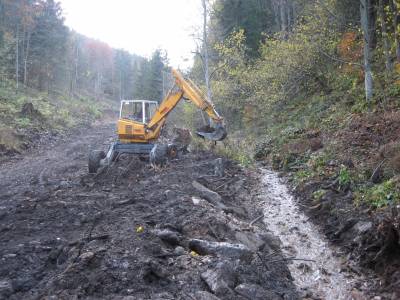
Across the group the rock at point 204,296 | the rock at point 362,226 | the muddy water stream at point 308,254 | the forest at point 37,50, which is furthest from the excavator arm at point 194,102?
the forest at point 37,50

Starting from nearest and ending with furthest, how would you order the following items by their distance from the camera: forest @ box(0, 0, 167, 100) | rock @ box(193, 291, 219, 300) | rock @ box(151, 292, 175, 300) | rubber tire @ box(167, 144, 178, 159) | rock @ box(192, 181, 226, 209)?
1. rock @ box(151, 292, 175, 300)
2. rock @ box(193, 291, 219, 300)
3. rock @ box(192, 181, 226, 209)
4. rubber tire @ box(167, 144, 178, 159)
5. forest @ box(0, 0, 167, 100)

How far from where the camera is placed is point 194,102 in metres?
13.0

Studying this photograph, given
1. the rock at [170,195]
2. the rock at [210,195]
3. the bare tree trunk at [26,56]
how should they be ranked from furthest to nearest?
the bare tree trunk at [26,56]
the rock at [210,195]
the rock at [170,195]

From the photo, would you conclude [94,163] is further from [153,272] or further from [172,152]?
[153,272]

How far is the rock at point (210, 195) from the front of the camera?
1012cm

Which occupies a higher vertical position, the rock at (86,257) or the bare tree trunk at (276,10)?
the bare tree trunk at (276,10)

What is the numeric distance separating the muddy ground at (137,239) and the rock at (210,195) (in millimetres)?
35

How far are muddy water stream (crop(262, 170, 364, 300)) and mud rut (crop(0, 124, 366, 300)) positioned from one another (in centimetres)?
8

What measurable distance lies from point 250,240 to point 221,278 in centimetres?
232

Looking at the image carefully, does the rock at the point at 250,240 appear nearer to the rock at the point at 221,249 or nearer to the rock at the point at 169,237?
the rock at the point at 221,249

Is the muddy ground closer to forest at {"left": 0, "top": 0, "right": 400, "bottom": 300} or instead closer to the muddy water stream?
forest at {"left": 0, "top": 0, "right": 400, "bottom": 300}

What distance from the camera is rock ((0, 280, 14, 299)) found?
5223 mm

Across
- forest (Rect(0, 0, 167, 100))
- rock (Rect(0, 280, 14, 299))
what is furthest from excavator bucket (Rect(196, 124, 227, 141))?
forest (Rect(0, 0, 167, 100))

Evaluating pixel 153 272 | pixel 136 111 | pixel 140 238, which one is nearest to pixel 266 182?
pixel 136 111
